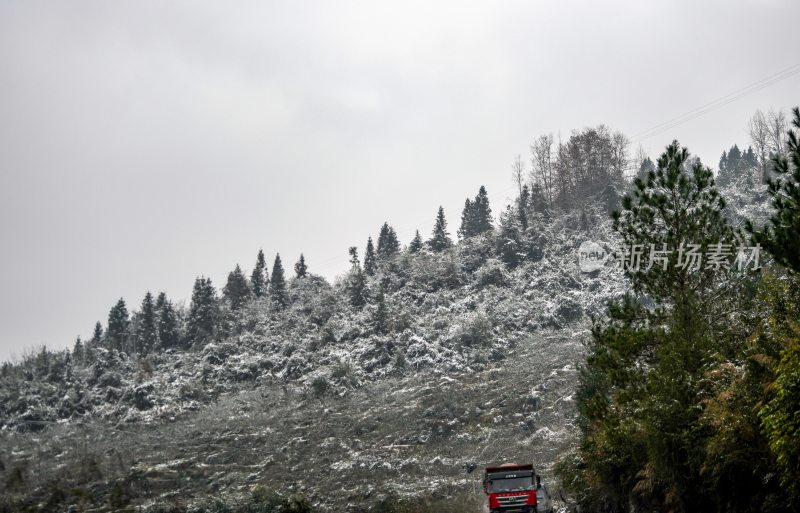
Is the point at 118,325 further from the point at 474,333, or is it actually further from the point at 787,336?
the point at 787,336

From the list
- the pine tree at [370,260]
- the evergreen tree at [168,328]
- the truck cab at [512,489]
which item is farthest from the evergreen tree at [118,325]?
the truck cab at [512,489]

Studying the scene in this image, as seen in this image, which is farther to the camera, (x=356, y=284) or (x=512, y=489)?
(x=356, y=284)

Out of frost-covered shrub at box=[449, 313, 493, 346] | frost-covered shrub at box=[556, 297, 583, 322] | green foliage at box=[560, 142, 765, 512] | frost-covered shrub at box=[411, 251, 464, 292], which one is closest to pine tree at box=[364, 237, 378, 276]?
frost-covered shrub at box=[411, 251, 464, 292]

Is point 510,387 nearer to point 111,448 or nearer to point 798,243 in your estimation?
point 111,448

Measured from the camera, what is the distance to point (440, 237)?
109562 millimetres

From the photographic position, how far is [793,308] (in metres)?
13.8

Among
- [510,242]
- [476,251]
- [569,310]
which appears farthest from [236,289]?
[569,310]

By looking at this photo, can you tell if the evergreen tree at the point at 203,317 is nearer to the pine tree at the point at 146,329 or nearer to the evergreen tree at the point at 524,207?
the pine tree at the point at 146,329

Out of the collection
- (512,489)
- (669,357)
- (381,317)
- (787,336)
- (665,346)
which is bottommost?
(512,489)

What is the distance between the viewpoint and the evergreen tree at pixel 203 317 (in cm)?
9600

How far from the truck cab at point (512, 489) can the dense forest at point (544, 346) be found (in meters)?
2.52

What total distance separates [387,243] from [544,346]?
158 ft

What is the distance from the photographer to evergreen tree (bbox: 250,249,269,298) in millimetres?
112713

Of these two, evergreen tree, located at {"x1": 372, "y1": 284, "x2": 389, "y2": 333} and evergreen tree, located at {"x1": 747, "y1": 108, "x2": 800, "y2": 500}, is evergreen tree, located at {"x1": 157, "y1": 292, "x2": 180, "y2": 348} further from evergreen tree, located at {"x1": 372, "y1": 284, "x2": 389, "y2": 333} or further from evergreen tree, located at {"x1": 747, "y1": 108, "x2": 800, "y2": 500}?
evergreen tree, located at {"x1": 747, "y1": 108, "x2": 800, "y2": 500}
